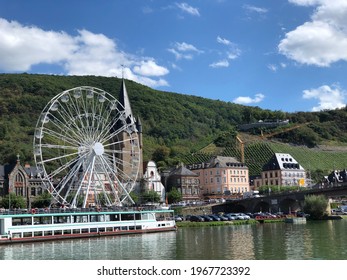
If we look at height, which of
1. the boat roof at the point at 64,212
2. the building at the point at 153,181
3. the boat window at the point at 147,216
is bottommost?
the boat window at the point at 147,216

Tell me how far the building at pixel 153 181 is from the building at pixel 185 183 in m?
3.80

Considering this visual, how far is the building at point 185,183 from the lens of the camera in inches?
4309

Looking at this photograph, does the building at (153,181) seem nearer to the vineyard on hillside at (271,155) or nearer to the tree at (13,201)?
the tree at (13,201)

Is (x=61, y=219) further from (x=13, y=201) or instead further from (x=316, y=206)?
(x=316, y=206)

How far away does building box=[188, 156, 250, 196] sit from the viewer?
114 m

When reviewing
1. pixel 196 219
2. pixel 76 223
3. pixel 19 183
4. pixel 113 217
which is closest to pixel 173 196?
pixel 196 219

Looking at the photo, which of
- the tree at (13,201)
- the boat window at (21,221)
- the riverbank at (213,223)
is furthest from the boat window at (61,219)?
the tree at (13,201)

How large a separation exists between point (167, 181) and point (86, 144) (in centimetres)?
5168

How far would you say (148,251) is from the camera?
38906 mm

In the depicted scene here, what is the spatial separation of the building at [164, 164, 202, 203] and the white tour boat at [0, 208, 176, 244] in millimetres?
41265

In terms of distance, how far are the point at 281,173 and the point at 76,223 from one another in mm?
70853

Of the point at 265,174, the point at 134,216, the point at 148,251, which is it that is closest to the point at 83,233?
the point at 134,216

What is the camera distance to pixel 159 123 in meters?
180
